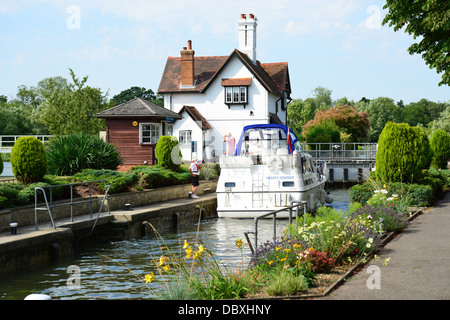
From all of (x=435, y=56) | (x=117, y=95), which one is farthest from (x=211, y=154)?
(x=117, y=95)

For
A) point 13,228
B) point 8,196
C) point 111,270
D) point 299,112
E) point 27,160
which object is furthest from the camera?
point 299,112

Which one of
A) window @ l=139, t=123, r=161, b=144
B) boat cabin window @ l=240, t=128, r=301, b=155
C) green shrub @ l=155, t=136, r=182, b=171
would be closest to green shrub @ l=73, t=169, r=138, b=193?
green shrub @ l=155, t=136, r=182, b=171

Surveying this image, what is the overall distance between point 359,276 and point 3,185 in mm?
11030

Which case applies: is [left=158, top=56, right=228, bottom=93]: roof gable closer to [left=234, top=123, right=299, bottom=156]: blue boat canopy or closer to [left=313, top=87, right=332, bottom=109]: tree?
[left=234, top=123, right=299, bottom=156]: blue boat canopy

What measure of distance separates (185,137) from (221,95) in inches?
211

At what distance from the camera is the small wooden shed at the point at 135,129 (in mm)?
34875

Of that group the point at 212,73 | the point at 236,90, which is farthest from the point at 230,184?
the point at 212,73

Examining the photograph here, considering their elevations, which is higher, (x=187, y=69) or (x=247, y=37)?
(x=247, y=37)

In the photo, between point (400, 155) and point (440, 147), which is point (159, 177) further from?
point (440, 147)

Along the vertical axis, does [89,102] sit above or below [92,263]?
above

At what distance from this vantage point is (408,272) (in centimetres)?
946

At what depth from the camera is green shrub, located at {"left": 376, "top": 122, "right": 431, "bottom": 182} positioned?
20609 millimetres
